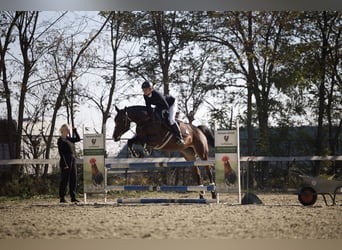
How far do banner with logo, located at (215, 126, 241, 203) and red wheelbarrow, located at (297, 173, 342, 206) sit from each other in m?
0.67

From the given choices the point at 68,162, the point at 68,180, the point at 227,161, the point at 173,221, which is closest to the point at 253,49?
the point at 227,161

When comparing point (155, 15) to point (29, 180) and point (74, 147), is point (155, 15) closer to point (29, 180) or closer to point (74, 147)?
point (74, 147)

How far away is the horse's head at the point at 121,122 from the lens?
7066 millimetres

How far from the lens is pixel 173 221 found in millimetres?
6039

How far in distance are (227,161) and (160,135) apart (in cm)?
77

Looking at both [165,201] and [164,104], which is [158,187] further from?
[164,104]

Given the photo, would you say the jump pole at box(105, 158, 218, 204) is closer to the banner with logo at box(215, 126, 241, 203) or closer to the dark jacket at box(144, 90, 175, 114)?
the banner with logo at box(215, 126, 241, 203)

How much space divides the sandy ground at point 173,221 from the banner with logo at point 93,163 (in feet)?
0.63

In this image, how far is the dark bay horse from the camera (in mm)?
7016

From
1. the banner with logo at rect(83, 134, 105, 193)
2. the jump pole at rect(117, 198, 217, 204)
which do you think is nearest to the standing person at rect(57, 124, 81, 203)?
the banner with logo at rect(83, 134, 105, 193)
